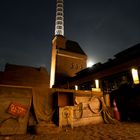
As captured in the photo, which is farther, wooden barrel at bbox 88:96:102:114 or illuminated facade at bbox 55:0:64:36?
illuminated facade at bbox 55:0:64:36

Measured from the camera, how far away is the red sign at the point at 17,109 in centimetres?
637

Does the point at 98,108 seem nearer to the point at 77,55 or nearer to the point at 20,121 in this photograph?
the point at 20,121

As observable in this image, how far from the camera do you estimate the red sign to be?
6.37 meters

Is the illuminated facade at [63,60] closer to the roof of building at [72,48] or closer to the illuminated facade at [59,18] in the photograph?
the roof of building at [72,48]

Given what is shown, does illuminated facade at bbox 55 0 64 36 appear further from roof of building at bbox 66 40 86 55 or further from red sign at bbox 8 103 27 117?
red sign at bbox 8 103 27 117

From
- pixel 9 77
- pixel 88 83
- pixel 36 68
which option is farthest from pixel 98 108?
pixel 36 68

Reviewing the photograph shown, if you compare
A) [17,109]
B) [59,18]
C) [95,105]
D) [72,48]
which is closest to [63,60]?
[72,48]

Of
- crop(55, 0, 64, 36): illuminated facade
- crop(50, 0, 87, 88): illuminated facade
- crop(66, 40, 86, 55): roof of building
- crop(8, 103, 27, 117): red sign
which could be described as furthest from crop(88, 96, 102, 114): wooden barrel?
crop(55, 0, 64, 36): illuminated facade

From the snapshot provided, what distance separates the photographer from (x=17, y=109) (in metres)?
6.52

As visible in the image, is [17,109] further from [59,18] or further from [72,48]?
[59,18]

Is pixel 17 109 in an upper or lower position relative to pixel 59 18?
lower

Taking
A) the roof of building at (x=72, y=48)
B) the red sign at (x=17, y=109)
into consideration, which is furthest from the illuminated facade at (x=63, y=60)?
the red sign at (x=17, y=109)

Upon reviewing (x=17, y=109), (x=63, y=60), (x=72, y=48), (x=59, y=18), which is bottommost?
(x=17, y=109)

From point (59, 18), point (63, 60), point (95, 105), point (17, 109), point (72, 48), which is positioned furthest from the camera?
point (59, 18)
